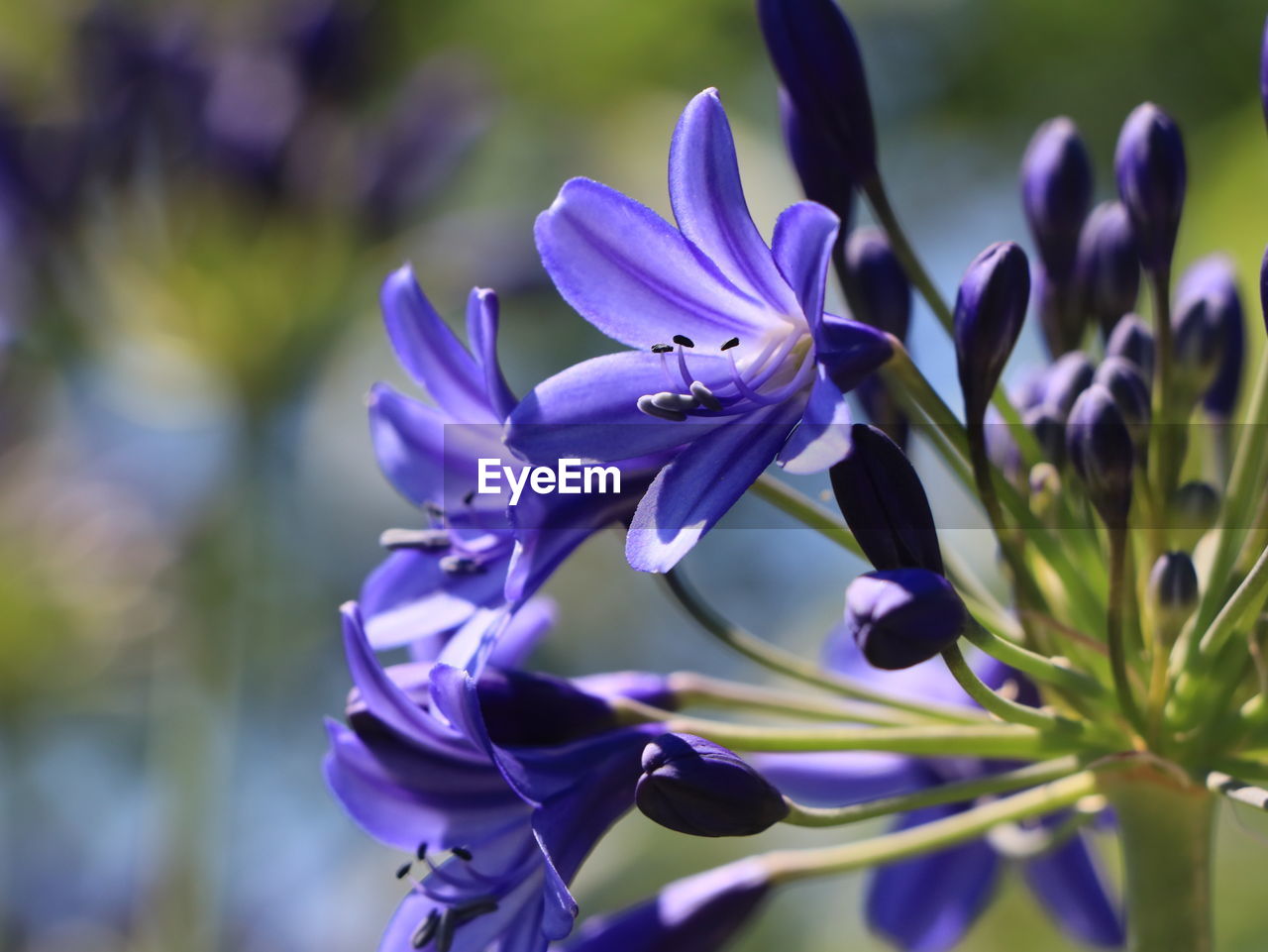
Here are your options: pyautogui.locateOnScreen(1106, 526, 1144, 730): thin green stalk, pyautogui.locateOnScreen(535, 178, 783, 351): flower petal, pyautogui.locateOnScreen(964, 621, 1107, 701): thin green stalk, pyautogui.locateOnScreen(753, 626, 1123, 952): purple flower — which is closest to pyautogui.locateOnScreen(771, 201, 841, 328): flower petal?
pyautogui.locateOnScreen(535, 178, 783, 351): flower petal

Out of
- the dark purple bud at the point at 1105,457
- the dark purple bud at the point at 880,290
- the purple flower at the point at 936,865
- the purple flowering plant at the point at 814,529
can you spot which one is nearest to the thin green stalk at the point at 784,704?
the purple flowering plant at the point at 814,529

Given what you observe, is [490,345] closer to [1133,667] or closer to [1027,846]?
[1133,667]

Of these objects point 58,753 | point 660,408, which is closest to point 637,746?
point 660,408

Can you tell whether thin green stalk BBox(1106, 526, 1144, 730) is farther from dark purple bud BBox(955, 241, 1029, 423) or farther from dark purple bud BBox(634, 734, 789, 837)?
dark purple bud BBox(634, 734, 789, 837)

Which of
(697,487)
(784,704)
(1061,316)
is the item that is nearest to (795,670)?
(784,704)

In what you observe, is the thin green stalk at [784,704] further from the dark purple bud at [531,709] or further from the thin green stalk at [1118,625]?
the thin green stalk at [1118,625]

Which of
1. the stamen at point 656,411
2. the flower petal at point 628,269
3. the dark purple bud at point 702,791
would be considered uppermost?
the flower petal at point 628,269

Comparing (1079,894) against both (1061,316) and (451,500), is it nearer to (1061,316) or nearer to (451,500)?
(1061,316)
